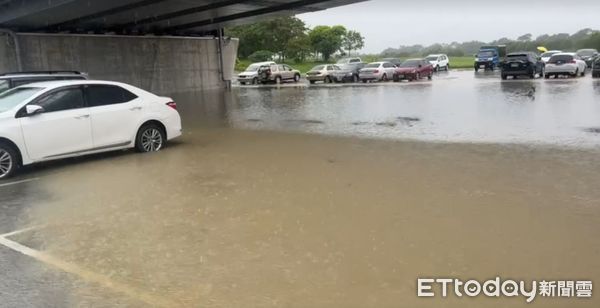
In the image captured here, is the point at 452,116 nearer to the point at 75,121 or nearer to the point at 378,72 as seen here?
the point at 75,121

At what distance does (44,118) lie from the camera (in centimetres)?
903

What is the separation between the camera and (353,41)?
3839 inches

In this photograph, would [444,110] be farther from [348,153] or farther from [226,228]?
[226,228]

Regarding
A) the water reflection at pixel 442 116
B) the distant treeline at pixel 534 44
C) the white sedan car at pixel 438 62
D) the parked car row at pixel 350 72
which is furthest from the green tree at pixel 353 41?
the water reflection at pixel 442 116

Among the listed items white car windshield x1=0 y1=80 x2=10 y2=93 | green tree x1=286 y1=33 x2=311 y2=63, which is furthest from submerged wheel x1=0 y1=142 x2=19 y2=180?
green tree x1=286 y1=33 x2=311 y2=63

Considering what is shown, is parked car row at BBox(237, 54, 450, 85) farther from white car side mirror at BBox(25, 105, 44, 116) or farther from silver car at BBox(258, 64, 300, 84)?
white car side mirror at BBox(25, 105, 44, 116)

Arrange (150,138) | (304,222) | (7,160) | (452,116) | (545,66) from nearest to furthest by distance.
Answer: (304,222) → (7,160) → (150,138) → (452,116) → (545,66)

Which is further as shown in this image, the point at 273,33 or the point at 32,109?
the point at 273,33

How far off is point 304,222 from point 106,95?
19.4 feet

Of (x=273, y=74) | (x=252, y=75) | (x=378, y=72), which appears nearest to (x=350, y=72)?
(x=378, y=72)

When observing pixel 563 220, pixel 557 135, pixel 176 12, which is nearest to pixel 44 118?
pixel 563 220

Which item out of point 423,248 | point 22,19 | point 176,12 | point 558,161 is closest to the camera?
point 423,248

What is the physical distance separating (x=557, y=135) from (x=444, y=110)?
5877 mm

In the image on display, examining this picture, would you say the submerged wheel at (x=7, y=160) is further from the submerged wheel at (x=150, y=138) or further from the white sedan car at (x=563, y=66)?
the white sedan car at (x=563, y=66)
